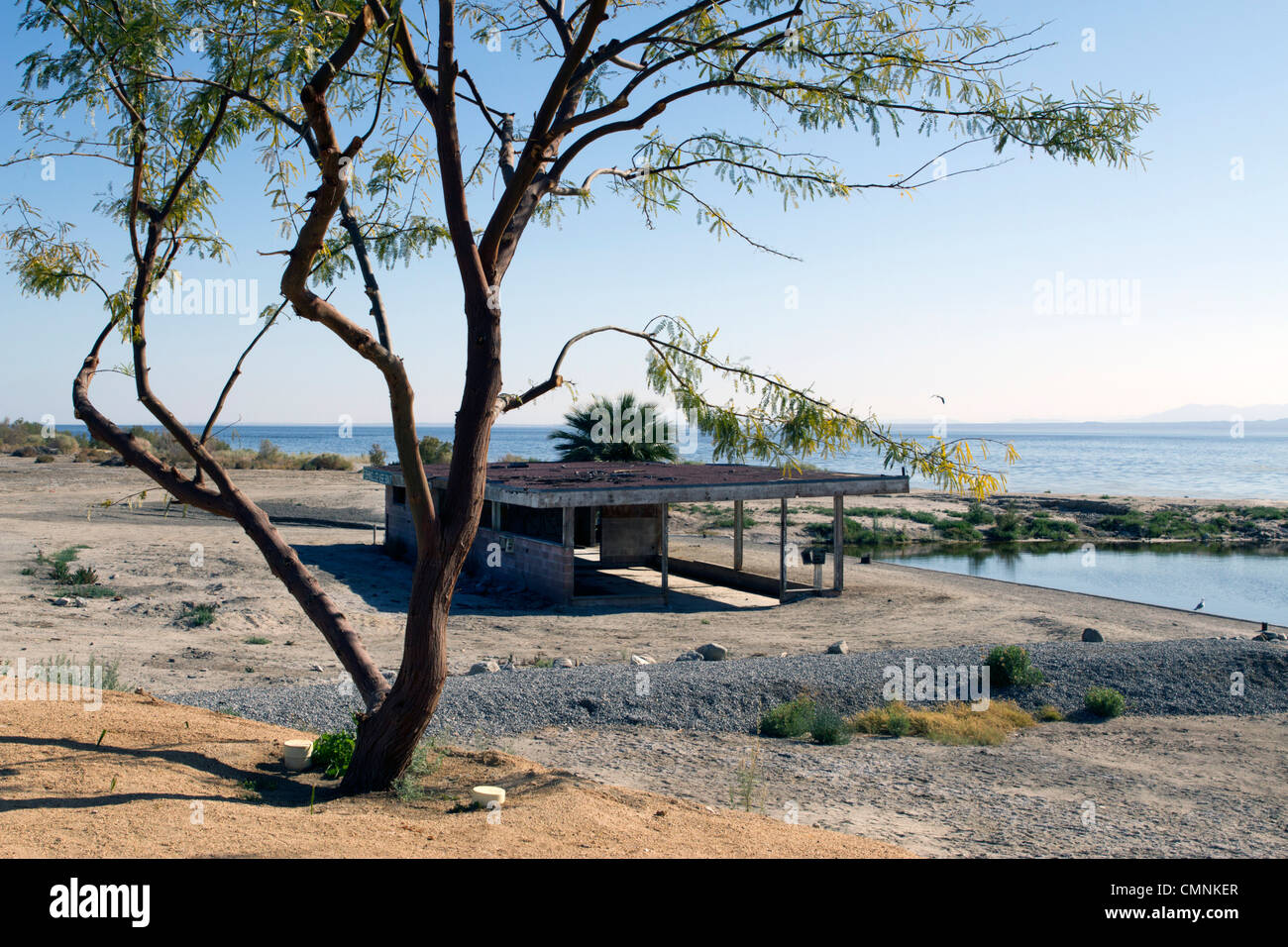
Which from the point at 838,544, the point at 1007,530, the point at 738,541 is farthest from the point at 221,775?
the point at 1007,530

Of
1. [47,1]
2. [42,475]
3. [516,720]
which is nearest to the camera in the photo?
[47,1]

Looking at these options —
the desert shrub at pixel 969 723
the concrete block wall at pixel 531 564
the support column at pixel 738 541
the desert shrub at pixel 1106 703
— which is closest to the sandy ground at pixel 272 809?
the desert shrub at pixel 969 723

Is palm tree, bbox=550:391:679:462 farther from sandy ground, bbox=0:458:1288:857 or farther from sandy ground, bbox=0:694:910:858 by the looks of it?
sandy ground, bbox=0:694:910:858

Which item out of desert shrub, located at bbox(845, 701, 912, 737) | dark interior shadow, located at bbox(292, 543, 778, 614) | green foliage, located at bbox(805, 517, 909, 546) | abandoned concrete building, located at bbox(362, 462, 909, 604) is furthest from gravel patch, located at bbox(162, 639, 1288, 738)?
green foliage, located at bbox(805, 517, 909, 546)

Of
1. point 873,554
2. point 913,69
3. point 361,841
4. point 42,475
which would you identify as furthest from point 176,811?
point 42,475

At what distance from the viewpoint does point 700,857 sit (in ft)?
16.1

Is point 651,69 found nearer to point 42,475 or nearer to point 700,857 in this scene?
point 700,857

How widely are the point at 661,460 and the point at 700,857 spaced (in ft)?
77.8

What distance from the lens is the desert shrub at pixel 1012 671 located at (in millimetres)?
10531

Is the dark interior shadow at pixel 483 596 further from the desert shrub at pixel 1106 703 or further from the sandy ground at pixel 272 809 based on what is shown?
the sandy ground at pixel 272 809

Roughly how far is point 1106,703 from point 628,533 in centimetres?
1441

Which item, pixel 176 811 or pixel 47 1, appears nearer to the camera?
pixel 176 811

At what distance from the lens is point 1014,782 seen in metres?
7.63

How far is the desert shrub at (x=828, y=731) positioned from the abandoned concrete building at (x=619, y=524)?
7.76m
